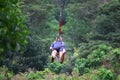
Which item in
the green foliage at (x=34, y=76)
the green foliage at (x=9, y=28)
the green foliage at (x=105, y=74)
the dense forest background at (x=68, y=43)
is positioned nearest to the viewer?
the green foliage at (x=9, y=28)

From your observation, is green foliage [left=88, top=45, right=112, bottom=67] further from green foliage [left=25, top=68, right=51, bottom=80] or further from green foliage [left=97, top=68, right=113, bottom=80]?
green foliage [left=25, top=68, right=51, bottom=80]

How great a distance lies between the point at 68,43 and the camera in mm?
31531

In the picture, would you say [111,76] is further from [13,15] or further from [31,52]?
[13,15]

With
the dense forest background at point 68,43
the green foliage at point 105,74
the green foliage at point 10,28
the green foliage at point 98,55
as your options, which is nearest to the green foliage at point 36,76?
the dense forest background at point 68,43

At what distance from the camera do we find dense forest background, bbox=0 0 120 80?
4469 mm

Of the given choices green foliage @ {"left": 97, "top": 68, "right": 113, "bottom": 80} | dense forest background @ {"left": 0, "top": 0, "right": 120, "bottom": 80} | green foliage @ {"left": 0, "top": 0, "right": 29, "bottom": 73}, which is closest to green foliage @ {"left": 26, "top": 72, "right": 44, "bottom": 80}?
dense forest background @ {"left": 0, "top": 0, "right": 120, "bottom": 80}

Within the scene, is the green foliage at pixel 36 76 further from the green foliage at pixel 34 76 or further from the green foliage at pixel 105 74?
the green foliage at pixel 105 74

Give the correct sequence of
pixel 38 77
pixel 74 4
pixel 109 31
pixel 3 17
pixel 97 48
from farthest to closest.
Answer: pixel 74 4
pixel 109 31
pixel 97 48
pixel 38 77
pixel 3 17

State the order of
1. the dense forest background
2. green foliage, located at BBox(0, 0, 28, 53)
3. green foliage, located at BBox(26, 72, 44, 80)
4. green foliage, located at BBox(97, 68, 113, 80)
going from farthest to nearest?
green foliage, located at BBox(26, 72, 44, 80), green foliage, located at BBox(97, 68, 113, 80), the dense forest background, green foliage, located at BBox(0, 0, 28, 53)

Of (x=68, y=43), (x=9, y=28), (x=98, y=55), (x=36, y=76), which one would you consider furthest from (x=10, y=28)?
(x=68, y=43)

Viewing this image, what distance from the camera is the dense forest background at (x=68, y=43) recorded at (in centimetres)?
447

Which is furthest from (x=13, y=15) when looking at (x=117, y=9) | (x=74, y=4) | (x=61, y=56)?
(x=74, y=4)

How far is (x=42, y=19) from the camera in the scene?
29.4 metres

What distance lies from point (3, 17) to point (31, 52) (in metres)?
18.4
